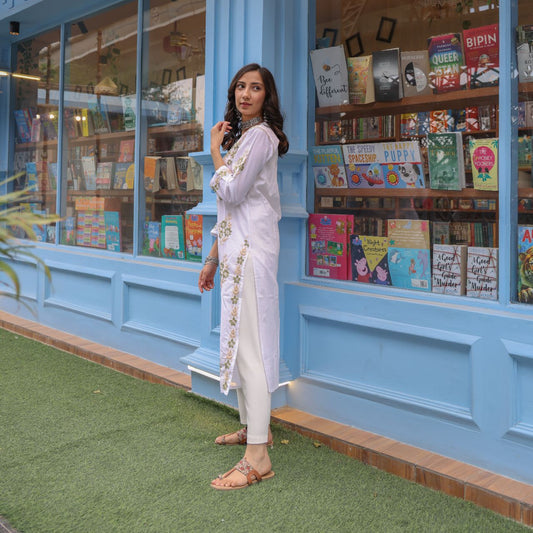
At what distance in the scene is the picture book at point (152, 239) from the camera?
461cm

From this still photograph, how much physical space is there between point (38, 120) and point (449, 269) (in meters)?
4.47

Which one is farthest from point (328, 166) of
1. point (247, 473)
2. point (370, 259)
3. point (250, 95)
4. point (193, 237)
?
point (247, 473)

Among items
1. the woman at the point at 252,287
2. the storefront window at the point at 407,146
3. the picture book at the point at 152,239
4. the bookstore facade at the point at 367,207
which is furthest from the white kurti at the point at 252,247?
the picture book at the point at 152,239

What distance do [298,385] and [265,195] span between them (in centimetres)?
114

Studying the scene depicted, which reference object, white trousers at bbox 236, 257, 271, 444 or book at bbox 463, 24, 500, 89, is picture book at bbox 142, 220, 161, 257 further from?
book at bbox 463, 24, 500, 89

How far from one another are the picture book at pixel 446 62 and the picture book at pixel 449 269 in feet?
2.34

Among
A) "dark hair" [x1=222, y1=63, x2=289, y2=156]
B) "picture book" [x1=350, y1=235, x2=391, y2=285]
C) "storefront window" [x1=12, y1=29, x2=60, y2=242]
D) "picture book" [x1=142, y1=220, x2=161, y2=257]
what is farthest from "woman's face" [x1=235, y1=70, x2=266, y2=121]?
"storefront window" [x1=12, y1=29, x2=60, y2=242]

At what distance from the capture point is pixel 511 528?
7.50 ft

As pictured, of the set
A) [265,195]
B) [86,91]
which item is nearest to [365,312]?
[265,195]

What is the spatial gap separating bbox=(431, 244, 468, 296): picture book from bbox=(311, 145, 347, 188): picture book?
640 millimetres

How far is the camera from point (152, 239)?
4.65 metres

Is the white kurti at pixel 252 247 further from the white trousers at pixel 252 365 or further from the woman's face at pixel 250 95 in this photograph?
the woman's face at pixel 250 95

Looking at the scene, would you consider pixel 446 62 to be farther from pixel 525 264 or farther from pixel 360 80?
pixel 525 264

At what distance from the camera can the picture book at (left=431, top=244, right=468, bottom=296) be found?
2883 millimetres
